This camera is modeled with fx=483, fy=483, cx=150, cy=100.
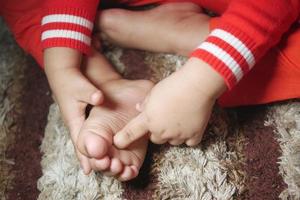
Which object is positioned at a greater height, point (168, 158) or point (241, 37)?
point (241, 37)

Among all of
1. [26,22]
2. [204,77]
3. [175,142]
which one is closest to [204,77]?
[204,77]

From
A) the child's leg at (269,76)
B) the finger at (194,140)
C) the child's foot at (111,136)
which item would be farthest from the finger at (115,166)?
the child's leg at (269,76)

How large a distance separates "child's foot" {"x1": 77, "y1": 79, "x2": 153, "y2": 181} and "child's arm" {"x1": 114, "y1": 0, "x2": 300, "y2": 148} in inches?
0.8

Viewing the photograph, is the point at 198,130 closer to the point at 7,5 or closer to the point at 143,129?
the point at 143,129

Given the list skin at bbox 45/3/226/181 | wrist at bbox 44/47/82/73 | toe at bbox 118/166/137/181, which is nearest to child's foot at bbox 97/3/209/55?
skin at bbox 45/3/226/181

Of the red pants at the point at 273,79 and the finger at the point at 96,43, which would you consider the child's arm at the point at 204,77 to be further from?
the finger at the point at 96,43

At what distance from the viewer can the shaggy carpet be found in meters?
0.69

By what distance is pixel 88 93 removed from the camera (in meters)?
0.70

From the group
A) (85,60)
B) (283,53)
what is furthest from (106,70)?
(283,53)

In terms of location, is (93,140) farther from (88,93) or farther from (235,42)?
(235,42)

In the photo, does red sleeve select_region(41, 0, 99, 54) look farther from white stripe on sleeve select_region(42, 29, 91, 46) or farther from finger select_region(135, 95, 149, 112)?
finger select_region(135, 95, 149, 112)

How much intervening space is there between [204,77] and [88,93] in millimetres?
173

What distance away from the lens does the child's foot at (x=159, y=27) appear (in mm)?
777

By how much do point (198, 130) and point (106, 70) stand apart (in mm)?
203
